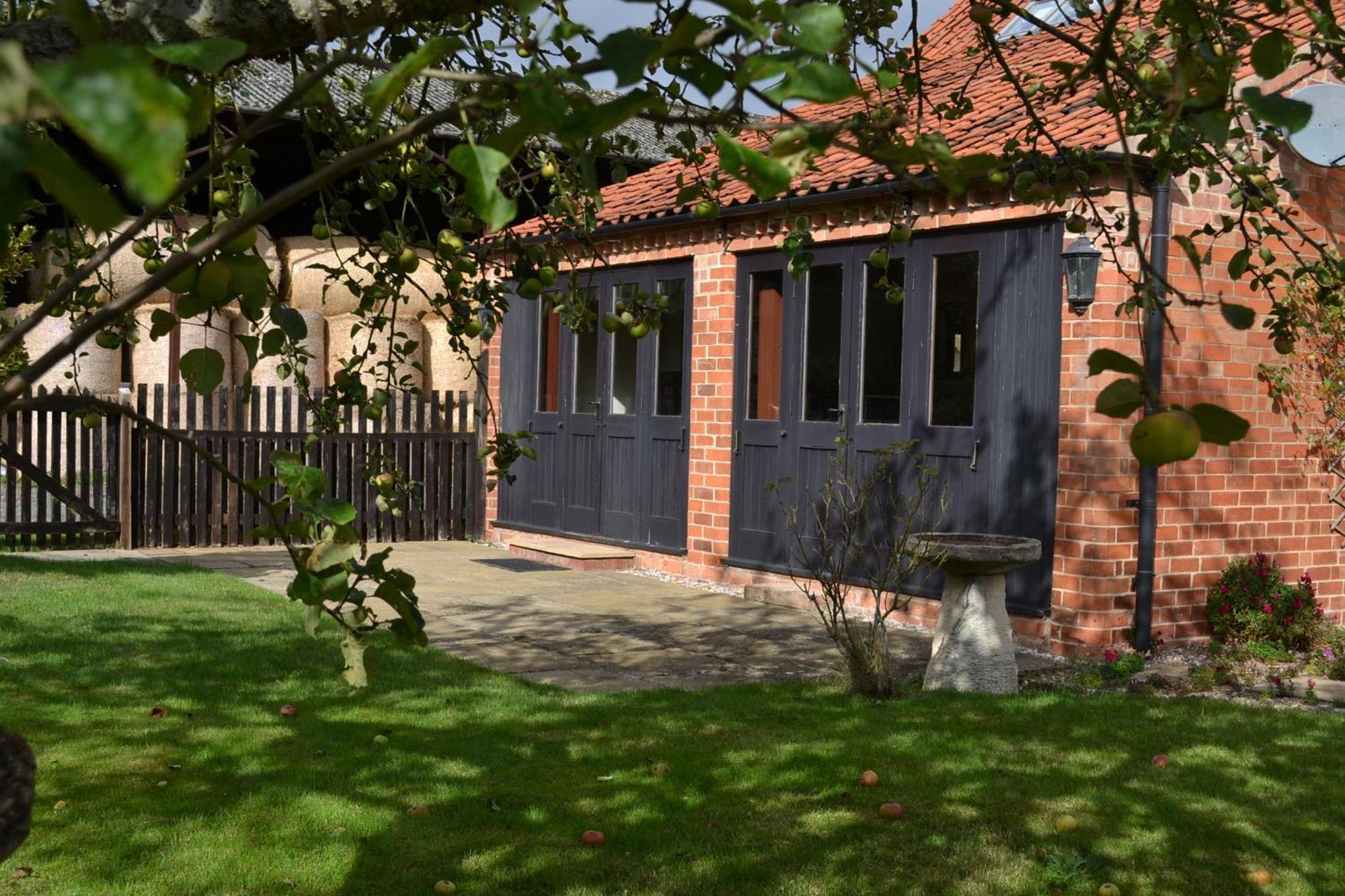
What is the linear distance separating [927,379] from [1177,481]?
1.65 metres

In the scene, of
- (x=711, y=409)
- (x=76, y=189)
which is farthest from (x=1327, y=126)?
(x=76, y=189)

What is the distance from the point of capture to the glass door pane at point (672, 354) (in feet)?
36.6

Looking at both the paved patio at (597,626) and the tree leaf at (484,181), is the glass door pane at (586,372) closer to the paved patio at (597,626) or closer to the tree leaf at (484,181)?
the paved patio at (597,626)

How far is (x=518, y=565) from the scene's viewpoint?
38.1 feet

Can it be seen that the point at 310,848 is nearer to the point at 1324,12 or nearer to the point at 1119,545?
the point at 1324,12

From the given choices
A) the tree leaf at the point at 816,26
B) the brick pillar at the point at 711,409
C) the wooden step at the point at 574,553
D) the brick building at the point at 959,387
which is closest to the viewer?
the tree leaf at the point at 816,26

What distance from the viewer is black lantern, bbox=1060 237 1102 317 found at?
23.9 feet

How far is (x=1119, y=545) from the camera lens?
7633 mm

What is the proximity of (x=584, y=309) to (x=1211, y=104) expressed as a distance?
7.33 feet

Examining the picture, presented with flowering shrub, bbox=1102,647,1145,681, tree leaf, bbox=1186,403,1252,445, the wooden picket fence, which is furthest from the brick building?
tree leaf, bbox=1186,403,1252,445

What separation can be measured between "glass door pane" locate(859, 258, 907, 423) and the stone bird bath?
97.2 inches

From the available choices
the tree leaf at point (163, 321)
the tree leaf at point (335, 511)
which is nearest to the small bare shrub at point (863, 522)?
the tree leaf at point (163, 321)

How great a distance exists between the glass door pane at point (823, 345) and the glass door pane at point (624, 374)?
2218 millimetres

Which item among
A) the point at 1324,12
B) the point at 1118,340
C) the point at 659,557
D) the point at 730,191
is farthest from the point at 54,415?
the point at 1324,12
